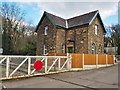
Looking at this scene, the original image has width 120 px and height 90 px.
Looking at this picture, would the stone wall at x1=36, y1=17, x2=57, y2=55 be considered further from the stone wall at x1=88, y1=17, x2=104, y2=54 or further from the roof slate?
the stone wall at x1=88, y1=17, x2=104, y2=54

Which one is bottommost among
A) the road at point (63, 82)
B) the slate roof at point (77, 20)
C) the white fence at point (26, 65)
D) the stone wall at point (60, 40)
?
the road at point (63, 82)

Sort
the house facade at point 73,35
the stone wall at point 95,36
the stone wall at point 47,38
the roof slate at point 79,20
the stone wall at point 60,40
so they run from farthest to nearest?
the stone wall at point 47,38, the stone wall at point 60,40, the roof slate at point 79,20, the house facade at point 73,35, the stone wall at point 95,36

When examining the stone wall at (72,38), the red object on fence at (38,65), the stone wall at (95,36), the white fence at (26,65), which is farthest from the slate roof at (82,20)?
the red object on fence at (38,65)

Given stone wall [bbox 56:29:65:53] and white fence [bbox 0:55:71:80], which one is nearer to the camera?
white fence [bbox 0:55:71:80]

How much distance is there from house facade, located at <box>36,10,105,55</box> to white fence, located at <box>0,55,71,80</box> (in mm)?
9206

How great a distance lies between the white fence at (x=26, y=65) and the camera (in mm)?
9729

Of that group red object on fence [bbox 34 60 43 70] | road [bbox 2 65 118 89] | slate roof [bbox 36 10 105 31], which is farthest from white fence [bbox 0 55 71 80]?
slate roof [bbox 36 10 105 31]

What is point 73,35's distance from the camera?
23.5 metres

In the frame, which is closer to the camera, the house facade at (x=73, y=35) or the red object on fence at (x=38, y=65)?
the red object on fence at (x=38, y=65)

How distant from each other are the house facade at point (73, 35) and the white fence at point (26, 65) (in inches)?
362

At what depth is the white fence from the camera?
973cm

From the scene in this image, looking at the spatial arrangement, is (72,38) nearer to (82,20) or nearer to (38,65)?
(82,20)

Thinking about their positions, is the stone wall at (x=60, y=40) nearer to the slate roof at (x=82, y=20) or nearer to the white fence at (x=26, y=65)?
the slate roof at (x=82, y=20)

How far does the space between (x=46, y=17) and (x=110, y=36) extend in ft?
125
